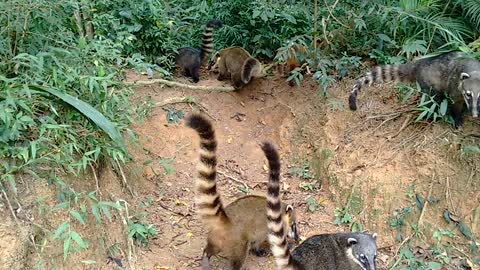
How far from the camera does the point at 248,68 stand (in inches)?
262

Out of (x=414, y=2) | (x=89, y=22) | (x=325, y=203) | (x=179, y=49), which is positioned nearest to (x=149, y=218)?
(x=325, y=203)

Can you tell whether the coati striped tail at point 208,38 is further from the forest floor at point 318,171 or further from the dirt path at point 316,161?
the forest floor at point 318,171

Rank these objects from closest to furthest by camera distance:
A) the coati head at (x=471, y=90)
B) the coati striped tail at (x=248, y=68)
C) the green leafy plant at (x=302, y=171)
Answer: the coati head at (x=471, y=90), the green leafy plant at (x=302, y=171), the coati striped tail at (x=248, y=68)

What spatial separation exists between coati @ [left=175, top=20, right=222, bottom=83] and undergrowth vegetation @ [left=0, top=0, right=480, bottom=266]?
141 millimetres

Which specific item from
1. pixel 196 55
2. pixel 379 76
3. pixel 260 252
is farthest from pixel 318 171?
pixel 196 55

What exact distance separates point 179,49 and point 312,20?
1774 mm

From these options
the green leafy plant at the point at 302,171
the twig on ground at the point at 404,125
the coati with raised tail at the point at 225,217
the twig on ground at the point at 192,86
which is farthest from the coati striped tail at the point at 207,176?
the twig on ground at the point at 192,86

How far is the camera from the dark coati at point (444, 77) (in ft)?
17.1

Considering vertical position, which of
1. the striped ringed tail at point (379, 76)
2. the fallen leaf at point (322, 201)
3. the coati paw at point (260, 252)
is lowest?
the coati paw at point (260, 252)

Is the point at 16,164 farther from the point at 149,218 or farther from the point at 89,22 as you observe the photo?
the point at 89,22

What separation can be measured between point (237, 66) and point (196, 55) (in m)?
0.73

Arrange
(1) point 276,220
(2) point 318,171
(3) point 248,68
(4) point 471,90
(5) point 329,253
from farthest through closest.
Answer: (3) point 248,68
(2) point 318,171
(4) point 471,90
(5) point 329,253
(1) point 276,220

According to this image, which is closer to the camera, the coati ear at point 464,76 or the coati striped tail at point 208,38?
the coati ear at point 464,76

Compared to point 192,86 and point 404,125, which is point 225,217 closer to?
point 404,125
